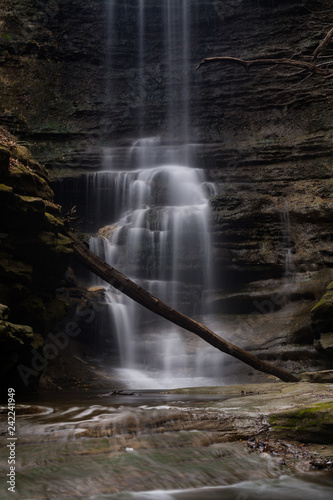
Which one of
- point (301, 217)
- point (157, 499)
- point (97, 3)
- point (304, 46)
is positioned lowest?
point (157, 499)

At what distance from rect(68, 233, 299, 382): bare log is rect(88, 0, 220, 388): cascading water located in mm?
1743

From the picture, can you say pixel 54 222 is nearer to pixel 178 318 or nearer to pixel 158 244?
pixel 178 318

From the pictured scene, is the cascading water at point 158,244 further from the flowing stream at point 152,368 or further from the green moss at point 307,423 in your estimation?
the green moss at point 307,423

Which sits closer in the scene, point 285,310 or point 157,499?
point 157,499

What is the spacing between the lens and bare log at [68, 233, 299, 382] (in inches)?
338

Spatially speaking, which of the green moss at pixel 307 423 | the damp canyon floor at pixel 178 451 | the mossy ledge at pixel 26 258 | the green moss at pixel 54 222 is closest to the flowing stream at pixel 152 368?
the damp canyon floor at pixel 178 451

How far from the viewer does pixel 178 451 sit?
372cm

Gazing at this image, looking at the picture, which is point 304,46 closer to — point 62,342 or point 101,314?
point 101,314

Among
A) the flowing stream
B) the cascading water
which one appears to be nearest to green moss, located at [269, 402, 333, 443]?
the flowing stream

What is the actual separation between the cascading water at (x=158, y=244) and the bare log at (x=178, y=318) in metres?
1.74

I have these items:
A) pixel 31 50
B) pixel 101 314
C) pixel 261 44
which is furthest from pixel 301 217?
pixel 31 50

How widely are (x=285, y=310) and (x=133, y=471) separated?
896cm

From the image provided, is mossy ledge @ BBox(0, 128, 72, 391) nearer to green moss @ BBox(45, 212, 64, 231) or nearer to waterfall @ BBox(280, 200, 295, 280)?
green moss @ BBox(45, 212, 64, 231)

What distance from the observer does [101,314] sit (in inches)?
451
